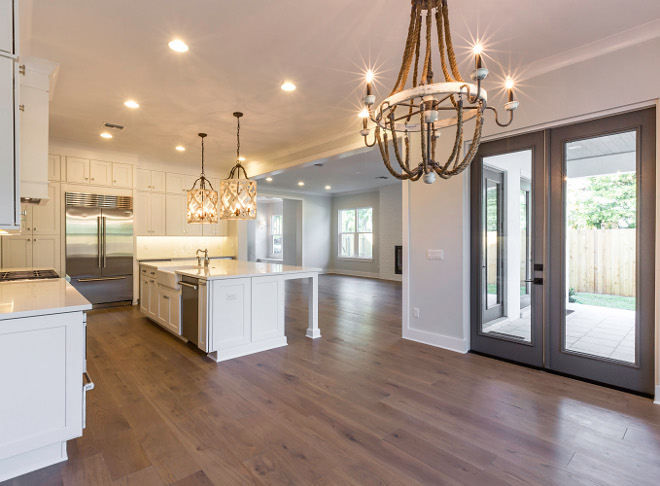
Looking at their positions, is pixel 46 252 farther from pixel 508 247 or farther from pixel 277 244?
pixel 277 244

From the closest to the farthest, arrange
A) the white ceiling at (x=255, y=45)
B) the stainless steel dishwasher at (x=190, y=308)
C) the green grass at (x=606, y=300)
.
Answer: the white ceiling at (x=255, y=45)
the green grass at (x=606, y=300)
the stainless steel dishwasher at (x=190, y=308)

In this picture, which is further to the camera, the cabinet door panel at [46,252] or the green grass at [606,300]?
the cabinet door panel at [46,252]

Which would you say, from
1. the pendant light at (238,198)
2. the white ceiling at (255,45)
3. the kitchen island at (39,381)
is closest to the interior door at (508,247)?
the white ceiling at (255,45)

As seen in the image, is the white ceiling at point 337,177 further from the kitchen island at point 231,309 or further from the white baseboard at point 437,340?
the white baseboard at point 437,340

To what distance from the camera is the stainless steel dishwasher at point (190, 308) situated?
378 cm

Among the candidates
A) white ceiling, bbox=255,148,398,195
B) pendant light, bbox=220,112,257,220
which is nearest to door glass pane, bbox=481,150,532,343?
pendant light, bbox=220,112,257,220

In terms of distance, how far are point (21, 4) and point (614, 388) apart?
5221 mm

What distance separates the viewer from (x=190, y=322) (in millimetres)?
3936

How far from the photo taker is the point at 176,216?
7.20 metres


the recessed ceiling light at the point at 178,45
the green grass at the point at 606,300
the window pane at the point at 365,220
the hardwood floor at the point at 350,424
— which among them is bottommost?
the hardwood floor at the point at 350,424

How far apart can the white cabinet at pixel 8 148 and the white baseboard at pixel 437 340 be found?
3.84 m

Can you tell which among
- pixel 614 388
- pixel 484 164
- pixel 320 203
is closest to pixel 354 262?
pixel 320 203

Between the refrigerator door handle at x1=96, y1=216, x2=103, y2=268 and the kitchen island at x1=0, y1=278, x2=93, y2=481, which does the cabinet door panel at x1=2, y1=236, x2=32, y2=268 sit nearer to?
the refrigerator door handle at x1=96, y1=216, x2=103, y2=268

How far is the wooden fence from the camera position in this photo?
292 cm
